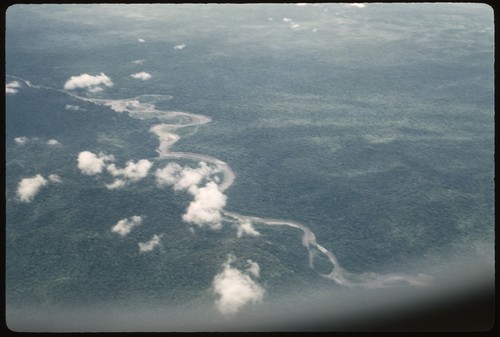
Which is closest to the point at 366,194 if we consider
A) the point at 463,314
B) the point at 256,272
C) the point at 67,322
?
the point at 256,272

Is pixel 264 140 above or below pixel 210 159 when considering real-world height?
above

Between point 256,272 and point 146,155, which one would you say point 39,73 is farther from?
point 256,272

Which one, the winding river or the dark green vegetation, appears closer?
the winding river

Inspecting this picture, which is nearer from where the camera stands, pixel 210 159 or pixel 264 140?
pixel 210 159

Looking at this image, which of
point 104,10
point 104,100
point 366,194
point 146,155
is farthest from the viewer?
point 104,10
